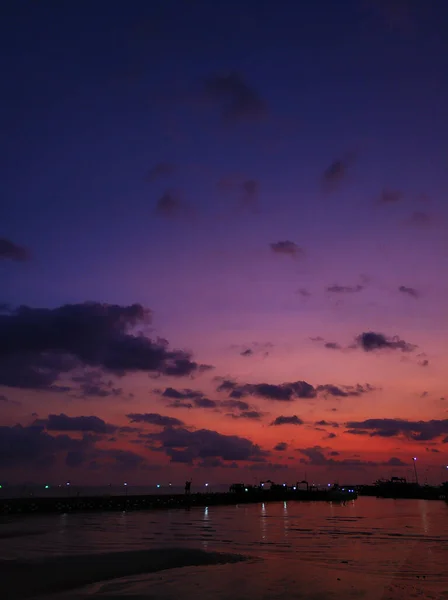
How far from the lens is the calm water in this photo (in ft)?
88.0

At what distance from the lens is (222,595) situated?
1010 inches

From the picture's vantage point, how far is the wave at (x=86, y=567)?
28.0 meters

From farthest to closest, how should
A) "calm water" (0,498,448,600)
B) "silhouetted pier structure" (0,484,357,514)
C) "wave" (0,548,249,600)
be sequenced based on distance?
"silhouetted pier structure" (0,484,357,514)
"wave" (0,548,249,600)
"calm water" (0,498,448,600)

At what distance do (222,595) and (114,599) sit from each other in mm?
5339

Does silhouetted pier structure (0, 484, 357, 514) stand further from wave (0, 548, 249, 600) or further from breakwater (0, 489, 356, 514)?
wave (0, 548, 249, 600)

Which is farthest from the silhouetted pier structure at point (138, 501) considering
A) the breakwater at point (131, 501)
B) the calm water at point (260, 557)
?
the calm water at point (260, 557)

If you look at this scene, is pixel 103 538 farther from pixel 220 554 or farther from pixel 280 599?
pixel 280 599

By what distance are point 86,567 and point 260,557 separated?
1266 centimetres

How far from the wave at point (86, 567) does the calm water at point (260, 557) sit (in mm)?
209

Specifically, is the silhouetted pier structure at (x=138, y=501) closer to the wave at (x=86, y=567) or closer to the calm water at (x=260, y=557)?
the calm water at (x=260, y=557)

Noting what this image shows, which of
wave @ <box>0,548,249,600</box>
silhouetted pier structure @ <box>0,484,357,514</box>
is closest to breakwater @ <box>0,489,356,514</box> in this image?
silhouetted pier structure @ <box>0,484,357,514</box>

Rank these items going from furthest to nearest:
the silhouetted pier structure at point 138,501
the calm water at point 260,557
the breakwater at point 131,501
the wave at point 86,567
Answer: the silhouetted pier structure at point 138,501
the breakwater at point 131,501
the wave at point 86,567
the calm water at point 260,557

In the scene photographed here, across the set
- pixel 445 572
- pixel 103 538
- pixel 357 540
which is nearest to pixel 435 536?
pixel 357 540

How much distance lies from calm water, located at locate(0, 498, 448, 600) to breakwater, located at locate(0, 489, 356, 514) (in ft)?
88.5
